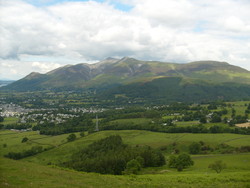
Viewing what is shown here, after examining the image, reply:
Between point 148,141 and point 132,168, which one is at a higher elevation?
point 132,168

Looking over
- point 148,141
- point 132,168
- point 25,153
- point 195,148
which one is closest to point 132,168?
point 132,168

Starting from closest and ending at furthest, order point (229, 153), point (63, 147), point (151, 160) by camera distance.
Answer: point (151, 160) → point (229, 153) → point (63, 147)

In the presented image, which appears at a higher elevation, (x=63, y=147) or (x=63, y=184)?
(x=63, y=184)

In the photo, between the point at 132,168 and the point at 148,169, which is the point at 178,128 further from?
the point at 132,168

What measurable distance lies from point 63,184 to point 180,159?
5733cm

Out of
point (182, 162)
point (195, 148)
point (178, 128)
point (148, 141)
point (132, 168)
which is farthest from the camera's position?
point (178, 128)

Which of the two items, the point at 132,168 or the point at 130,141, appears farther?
the point at 130,141

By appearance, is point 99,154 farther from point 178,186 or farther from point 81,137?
point 178,186

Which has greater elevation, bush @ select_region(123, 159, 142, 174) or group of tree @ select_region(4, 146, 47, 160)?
bush @ select_region(123, 159, 142, 174)

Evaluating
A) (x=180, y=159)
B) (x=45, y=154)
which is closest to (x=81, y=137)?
(x=45, y=154)

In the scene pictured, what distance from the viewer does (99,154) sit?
113 metres

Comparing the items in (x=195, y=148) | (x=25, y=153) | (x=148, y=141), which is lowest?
(x=25, y=153)

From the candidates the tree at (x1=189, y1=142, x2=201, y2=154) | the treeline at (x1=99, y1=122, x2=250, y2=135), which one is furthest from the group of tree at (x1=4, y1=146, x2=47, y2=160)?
the tree at (x1=189, y1=142, x2=201, y2=154)

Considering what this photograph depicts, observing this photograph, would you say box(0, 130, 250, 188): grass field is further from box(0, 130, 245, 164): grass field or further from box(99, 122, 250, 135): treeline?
box(99, 122, 250, 135): treeline
